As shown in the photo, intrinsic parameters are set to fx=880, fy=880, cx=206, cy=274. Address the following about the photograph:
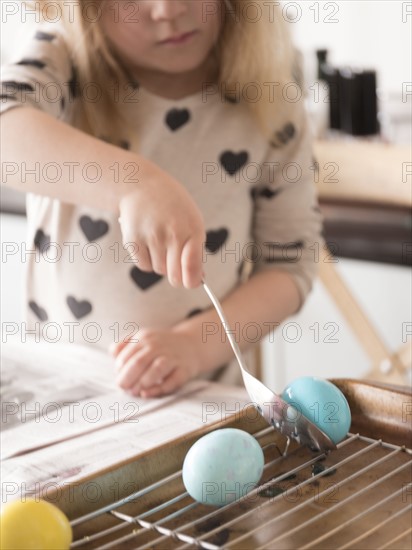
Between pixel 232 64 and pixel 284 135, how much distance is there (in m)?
0.11

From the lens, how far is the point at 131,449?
0.69m

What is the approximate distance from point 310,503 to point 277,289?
48cm

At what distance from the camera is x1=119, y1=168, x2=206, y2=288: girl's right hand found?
25.7 inches

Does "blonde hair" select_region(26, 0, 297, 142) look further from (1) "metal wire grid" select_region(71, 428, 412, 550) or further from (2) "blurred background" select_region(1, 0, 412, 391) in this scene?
(1) "metal wire grid" select_region(71, 428, 412, 550)

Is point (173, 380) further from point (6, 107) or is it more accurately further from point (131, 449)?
point (6, 107)

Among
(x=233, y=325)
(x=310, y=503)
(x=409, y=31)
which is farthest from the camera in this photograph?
(x=409, y=31)

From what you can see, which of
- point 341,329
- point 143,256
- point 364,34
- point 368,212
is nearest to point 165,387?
point 143,256

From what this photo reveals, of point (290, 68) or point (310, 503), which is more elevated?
point (290, 68)

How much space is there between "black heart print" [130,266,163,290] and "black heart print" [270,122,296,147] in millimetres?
212

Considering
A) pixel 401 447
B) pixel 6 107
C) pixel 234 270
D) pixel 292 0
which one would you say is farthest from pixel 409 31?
pixel 401 447

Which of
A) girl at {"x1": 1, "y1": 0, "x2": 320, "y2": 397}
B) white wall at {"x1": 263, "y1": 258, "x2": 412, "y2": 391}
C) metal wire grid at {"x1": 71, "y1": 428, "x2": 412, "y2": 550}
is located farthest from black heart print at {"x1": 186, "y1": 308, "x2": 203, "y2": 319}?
white wall at {"x1": 263, "y1": 258, "x2": 412, "y2": 391}

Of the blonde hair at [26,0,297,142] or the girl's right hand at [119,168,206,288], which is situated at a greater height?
the blonde hair at [26,0,297,142]

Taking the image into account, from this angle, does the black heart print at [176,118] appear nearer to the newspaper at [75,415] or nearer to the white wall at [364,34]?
the newspaper at [75,415]

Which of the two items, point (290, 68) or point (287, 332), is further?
point (287, 332)
